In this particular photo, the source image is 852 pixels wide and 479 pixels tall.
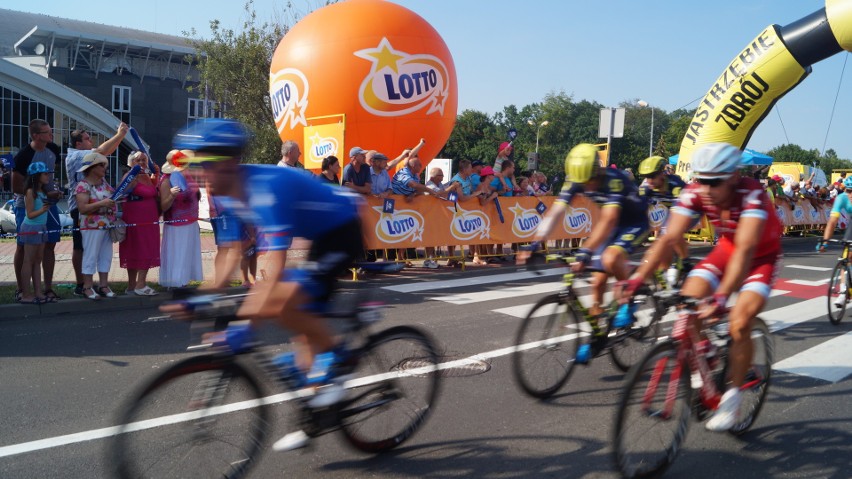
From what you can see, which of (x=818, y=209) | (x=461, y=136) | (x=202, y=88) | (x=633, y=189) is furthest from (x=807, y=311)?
(x=461, y=136)

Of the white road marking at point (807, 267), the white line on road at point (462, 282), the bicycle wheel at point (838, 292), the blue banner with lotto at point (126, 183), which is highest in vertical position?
the blue banner with lotto at point (126, 183)

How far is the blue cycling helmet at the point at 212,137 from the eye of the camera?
3.37m

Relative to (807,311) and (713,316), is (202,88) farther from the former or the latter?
(713,316)

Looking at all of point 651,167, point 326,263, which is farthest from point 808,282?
point 326,263

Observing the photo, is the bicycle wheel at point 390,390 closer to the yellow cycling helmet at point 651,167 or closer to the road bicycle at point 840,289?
the yellow cycling helmet at point 651,167

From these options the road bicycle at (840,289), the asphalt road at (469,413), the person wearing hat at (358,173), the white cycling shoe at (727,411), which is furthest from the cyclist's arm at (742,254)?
the person wearing hat at (358,173)

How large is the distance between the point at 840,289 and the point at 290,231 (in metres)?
7.53

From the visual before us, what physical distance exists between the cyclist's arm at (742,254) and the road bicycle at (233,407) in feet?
6.78

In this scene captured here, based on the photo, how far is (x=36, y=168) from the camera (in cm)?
832

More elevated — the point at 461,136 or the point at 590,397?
the point at 461,136

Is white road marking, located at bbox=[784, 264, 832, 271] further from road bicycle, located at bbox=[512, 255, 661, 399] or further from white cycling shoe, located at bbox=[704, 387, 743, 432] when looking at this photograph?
white cycling shoe, located at bbox=[704, 387, 743, 432]

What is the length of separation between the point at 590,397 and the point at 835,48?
46.0 ft

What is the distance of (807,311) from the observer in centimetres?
906

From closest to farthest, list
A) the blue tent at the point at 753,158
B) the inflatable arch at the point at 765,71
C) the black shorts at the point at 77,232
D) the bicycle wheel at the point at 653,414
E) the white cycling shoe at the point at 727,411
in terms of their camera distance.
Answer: the bicycle wheel at the point at 653,414 < the white cycling shoe at the point at 727,411 < the black shorts at the point at 77,232 < the inflatable arch at the point at 765,71 < the blue tent at the point at 753,158
